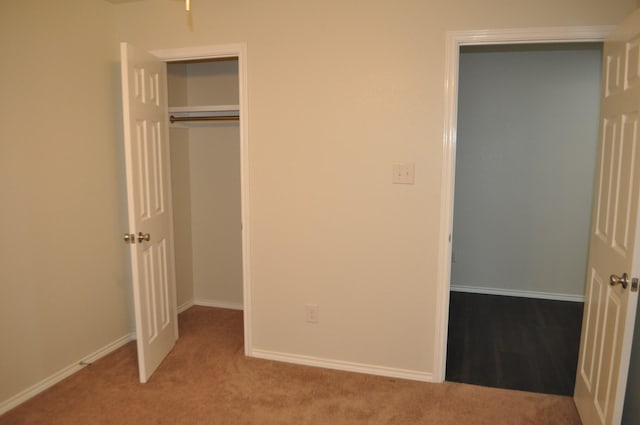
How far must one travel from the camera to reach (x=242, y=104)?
9.11 feet

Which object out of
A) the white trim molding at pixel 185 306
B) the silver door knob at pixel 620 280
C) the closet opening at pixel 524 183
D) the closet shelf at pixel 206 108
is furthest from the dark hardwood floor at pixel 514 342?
the closet shelf at pixel 206 108

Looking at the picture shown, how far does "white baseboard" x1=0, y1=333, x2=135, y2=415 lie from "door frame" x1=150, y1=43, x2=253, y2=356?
961mm

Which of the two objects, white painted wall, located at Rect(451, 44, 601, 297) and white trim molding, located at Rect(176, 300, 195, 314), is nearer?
white trim molding, located at Rect(176, 300, 195, 314)

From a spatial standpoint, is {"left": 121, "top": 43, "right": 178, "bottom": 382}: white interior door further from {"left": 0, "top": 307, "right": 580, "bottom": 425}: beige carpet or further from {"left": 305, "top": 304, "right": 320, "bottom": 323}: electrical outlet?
{"left": 305, "top": 304, "right": 320, "bottom": 323}: electrical outlet

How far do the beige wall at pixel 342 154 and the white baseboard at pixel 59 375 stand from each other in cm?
106

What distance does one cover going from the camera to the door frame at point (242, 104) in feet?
9.02

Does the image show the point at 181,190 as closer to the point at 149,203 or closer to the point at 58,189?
the point at 149,203

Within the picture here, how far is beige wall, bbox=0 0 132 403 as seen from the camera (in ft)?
7.64

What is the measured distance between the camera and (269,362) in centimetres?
291

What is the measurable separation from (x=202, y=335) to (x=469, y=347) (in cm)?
199

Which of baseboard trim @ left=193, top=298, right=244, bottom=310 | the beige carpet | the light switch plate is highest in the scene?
the light switch plate

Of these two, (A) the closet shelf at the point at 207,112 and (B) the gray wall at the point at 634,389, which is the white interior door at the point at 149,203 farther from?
(B) the gray wall at the point at 634,389

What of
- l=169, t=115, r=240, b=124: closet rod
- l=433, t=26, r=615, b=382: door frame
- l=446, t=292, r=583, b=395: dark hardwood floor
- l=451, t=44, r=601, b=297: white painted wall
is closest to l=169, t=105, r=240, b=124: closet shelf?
l=169, t=115, r=240, b=124: closet rod

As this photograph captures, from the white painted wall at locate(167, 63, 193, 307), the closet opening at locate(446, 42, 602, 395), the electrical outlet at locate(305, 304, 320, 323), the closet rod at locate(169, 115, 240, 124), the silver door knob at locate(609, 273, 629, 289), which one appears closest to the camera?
the silver door knob at locate(609, 273, 629, 289)
